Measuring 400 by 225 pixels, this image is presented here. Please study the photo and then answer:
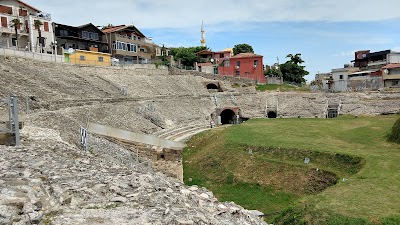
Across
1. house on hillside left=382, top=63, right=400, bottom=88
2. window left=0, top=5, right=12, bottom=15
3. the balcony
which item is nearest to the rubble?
the balcony

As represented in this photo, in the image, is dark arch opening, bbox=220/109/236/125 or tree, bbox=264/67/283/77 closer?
dark arch opening, bbox=220/109/236/125

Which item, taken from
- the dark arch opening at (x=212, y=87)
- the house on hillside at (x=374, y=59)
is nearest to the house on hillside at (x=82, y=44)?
the dark arch opening at (x=212, y=87)

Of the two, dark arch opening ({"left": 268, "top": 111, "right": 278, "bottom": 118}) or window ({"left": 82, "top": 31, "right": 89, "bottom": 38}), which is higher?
window ({"left": 82, "top": 31, "right": 89, "bottom": 38})

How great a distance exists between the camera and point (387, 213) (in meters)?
14.4

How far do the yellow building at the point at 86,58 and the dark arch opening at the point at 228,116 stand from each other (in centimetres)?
2085

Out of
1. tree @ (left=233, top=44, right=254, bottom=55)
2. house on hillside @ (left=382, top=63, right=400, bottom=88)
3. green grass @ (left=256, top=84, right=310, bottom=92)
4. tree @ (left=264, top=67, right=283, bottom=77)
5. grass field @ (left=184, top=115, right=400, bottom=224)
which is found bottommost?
grass field @ (left=184, top=115, right=400, bottom=224)

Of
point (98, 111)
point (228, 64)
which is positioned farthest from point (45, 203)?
point (228, 64)

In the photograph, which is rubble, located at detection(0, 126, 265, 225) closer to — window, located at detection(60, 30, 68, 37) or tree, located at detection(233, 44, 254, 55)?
window, located at detection(60, 30, 68, 37)

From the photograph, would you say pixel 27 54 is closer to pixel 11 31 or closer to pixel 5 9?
pixel 11 31

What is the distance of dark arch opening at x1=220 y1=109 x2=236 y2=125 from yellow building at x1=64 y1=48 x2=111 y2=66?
68.4ft

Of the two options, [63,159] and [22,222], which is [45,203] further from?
[63,159]

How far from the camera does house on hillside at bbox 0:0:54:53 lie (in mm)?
50250

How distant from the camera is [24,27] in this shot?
2055 inches

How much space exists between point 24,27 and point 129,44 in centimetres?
2262
